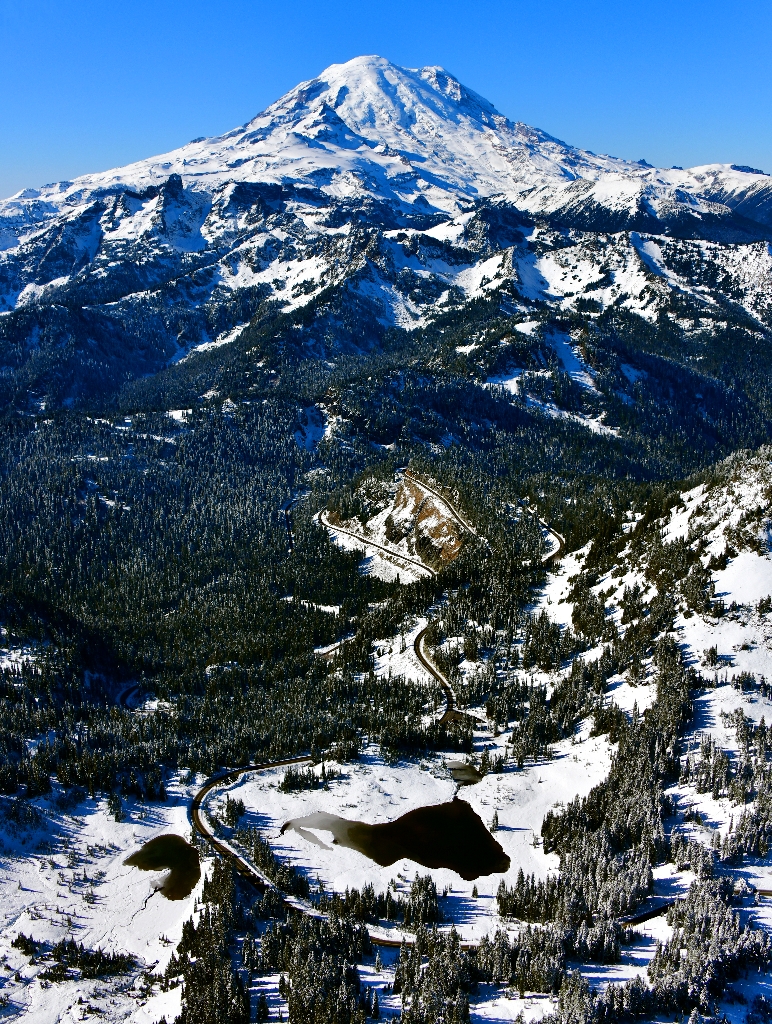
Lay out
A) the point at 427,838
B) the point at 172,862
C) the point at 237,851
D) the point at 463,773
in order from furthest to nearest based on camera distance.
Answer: the point at 463,773 < the point at 427,838 < the point at 172,862 < the point at 237,851

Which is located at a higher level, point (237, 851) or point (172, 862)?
point (237, 851)

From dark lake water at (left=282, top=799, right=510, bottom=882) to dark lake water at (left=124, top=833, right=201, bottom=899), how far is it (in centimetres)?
1509

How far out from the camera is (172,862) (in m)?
114

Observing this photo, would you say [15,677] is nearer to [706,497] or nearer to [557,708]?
[557,708]

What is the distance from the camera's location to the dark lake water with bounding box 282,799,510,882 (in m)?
110

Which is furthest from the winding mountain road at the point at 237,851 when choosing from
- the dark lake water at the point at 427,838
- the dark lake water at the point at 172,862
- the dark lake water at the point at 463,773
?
the dark lake water at the point at 463,773

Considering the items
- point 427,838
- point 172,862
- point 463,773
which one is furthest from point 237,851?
point 463,773

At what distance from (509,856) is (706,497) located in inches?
4533

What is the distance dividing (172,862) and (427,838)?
132 ft

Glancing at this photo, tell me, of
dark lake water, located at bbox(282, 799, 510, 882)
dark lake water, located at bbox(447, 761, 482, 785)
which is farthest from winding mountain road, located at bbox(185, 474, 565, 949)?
dark lake water, located at bbox(447, 761, 482, 785)

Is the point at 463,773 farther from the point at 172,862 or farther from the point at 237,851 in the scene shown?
the point at 172,862

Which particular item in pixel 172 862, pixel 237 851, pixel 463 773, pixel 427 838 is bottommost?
pixel 172 862

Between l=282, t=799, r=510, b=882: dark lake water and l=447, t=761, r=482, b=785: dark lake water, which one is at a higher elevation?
l=447, t=761, r=482, b=785: dark lake water

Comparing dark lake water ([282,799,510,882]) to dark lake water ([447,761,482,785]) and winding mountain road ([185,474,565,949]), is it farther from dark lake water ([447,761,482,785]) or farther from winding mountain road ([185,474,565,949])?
winding mountain road ([185,474,565,949])
